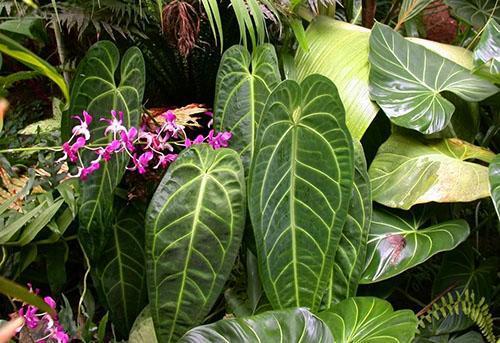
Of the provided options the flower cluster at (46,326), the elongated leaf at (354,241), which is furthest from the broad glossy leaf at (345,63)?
the flower cluster at (46,326)

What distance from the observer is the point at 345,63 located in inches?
60.0

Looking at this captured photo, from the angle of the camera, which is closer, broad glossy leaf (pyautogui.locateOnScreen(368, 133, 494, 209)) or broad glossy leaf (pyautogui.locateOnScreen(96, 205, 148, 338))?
broad glossy leaf (pyautogui.locateOnScreen(368, 133, 494, 209))

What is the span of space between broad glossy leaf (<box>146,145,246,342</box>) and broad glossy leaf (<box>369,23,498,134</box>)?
1.45ft

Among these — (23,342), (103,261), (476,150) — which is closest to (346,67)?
(476,150)

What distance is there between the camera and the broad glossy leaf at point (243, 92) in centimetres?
136

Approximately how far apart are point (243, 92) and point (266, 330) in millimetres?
583

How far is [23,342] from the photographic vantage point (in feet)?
3.54

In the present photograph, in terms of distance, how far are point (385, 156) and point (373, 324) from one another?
459 millimetres

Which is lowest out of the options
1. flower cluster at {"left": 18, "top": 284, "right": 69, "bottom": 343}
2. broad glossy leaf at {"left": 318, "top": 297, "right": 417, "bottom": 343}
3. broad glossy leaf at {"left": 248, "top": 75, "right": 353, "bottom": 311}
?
flower cluster at {"left": 18, "top": 284, "right": 69, "bottom": 343}

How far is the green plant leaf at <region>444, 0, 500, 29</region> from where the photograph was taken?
5.93 feet

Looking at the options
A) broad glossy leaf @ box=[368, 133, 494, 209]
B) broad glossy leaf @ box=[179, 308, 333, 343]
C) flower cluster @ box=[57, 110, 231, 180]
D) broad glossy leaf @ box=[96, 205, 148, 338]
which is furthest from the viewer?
broad glossy leaf @ box=[96, 205, 148, 338]

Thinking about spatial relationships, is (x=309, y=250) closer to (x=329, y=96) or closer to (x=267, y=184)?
(x=267, y=184)

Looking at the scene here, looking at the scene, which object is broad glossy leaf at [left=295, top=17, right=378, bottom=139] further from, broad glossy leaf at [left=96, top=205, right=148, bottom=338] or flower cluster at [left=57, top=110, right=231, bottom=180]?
broad glossy leaf at [left=96, top=205, right=148, bottom=338]

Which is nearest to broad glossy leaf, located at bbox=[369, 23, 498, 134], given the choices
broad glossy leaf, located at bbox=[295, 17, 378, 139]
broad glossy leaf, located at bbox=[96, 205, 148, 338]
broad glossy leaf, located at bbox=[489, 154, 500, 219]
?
broad glossy leaf, located at bbox=[295, 17, 378, 139]
